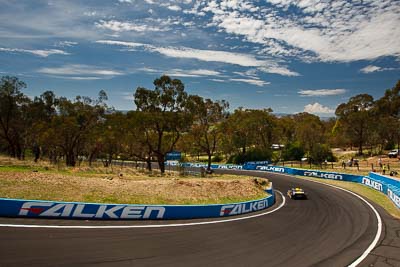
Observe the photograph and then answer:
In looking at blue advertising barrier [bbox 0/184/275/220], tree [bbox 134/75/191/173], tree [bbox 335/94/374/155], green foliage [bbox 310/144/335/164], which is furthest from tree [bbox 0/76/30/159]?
tree [bbox 335/94/374/155]

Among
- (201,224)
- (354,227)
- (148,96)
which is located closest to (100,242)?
(201,224)

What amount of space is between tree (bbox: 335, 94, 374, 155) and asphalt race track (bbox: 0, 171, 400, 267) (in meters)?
73.0

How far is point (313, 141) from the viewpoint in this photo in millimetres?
87312

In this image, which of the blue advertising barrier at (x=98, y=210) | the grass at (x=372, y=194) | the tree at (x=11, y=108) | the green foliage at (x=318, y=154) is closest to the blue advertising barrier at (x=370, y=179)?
the grass at (x=372, y=194)

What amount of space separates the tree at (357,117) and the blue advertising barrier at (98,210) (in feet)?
259

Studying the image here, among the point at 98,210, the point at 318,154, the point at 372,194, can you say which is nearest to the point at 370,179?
the point at 372,194

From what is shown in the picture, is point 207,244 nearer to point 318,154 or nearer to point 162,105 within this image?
point 162,105

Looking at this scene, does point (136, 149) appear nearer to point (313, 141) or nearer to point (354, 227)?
point (313, 141)

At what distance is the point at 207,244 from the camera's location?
15.4 meters

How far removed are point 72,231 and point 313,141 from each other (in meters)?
82.0

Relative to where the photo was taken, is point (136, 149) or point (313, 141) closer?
point (136, 149)

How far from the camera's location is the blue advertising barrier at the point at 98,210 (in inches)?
637

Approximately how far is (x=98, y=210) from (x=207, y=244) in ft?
22.5

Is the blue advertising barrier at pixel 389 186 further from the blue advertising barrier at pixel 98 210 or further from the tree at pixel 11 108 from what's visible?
the tree at pixel 11 108
